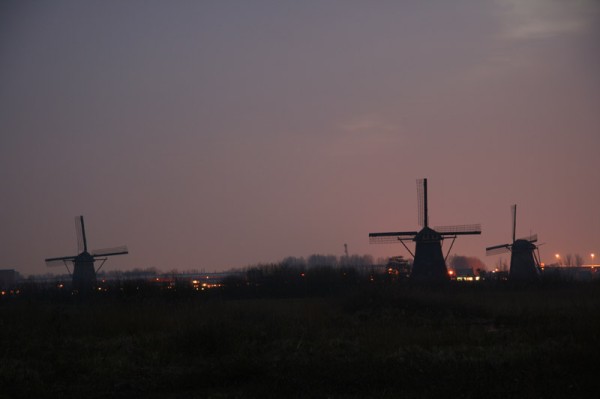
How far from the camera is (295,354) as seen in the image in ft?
62.5

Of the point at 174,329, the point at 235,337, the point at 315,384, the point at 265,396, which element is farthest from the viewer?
the point at 174,329

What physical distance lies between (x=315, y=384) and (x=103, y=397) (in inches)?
189

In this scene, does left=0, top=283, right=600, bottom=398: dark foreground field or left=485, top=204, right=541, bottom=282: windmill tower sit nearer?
left=0, top=283, right=600, bottom=398: dark foreground field

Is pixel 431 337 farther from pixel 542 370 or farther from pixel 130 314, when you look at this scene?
pixel 130 314

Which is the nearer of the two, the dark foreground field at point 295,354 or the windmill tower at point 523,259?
the dark foreground field at point 295,354

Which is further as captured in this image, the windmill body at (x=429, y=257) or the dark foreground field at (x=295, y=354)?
the windmill body at (x=429, y=257)

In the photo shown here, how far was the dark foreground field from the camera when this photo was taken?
14914 millimetres

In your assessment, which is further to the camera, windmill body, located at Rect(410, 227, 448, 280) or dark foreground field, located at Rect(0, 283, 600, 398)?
windmill body, located at Rect(410, 227, 448, 280)

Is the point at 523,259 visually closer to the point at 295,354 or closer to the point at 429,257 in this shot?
the point at 429,257

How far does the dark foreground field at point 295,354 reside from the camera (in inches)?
587

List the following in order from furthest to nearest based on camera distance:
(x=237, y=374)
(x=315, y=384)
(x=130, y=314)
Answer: (x=130, y=314) → (x=237, y=374) → (x=315, y=384)

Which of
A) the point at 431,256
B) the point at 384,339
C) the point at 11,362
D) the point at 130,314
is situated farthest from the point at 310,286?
the point at 11,362

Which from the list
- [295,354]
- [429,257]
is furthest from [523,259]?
[295,354]

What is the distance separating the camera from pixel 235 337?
20672mm
